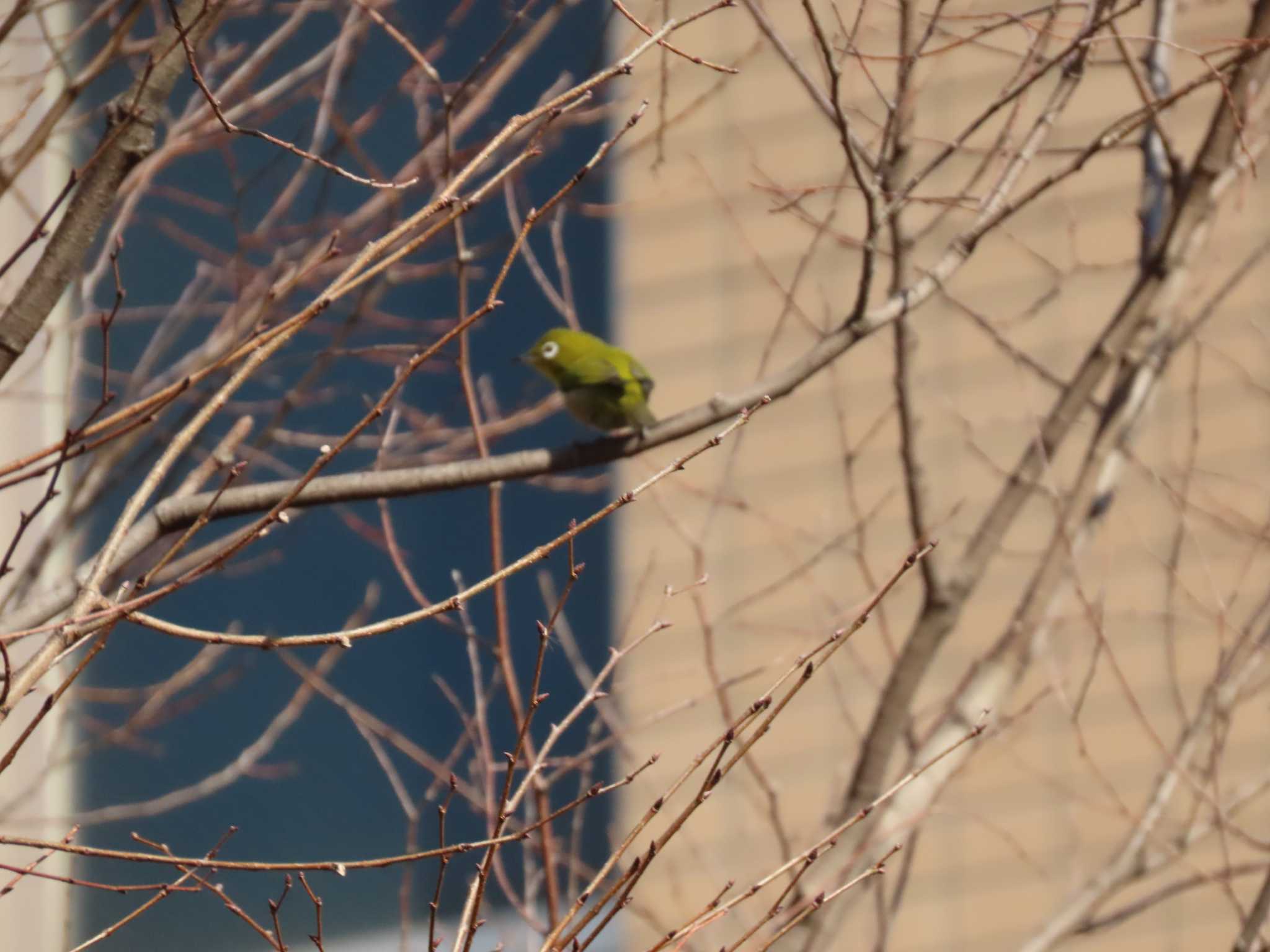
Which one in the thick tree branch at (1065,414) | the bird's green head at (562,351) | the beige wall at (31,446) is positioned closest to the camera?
the thick tree branch at (1065,414)

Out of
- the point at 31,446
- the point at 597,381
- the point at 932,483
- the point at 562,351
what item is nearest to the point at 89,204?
the point at 597,381

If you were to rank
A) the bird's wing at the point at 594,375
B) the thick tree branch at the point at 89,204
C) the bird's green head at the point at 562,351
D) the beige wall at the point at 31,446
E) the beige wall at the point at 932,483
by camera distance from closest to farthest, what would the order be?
the thick tree branch at the point at 89,204 < the bird's wing at the point at 594,375 < the bird's green head at the point at 562,351 < the beige wall at the point at 31,446 < the beige wall at the point at 932,483

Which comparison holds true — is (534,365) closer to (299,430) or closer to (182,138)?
(182,138)

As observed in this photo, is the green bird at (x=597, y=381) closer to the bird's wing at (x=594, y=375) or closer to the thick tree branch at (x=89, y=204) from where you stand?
the bird's wing at (x=594, y=375)

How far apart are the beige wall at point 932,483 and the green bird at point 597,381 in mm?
1667

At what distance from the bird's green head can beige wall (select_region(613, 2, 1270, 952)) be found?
5.41ft

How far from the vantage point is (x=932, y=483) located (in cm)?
621

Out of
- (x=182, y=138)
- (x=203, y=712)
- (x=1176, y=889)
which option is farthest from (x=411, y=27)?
(x=1176, y=889)

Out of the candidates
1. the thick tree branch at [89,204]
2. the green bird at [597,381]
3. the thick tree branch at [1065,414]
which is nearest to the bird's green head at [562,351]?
the green bird at [597,381]

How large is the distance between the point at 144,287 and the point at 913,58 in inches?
181

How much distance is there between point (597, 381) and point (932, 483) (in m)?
2.73

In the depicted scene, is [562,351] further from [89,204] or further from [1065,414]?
[89,204]

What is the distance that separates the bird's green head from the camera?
4066 millimetres

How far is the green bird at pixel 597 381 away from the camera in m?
3.88
